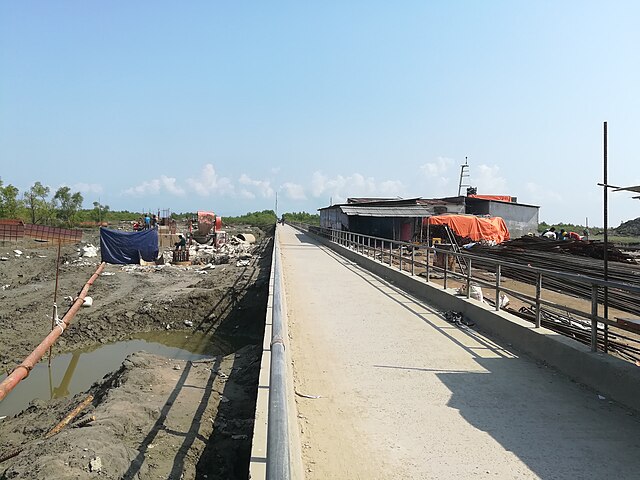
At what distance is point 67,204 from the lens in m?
79.1

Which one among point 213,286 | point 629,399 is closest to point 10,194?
point 213,286

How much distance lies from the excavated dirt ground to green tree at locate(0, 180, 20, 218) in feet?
158

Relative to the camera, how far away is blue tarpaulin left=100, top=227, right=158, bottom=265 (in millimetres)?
28938

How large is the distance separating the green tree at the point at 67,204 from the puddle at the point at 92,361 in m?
68.3

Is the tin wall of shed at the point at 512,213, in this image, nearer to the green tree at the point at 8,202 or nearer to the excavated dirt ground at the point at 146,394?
the excavated dirt ground at the point at 146,394

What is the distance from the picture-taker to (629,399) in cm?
527

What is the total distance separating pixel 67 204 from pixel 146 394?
8073cm

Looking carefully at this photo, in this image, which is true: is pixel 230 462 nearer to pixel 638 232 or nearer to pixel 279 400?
pixel 279 400

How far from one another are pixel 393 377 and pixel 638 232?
55982mm

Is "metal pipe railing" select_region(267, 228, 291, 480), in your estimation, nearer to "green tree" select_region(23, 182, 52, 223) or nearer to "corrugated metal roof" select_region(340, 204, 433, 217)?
"corrugated metal roof" select_region(340, 204, 433, 217)

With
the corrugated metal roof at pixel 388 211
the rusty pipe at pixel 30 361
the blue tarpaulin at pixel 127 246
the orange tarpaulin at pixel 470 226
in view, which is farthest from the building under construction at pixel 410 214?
the rusty pipe at pixel 30 361

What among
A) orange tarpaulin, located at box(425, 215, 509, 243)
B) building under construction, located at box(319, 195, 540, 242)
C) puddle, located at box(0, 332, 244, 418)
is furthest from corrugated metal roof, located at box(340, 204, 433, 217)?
puddle, located at box(0, 332, 244, 418)

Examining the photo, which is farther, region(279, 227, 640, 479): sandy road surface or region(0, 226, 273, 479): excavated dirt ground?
region(0, 226, 273, 479): excavated dirt ground

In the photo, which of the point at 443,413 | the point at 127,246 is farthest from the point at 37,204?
the point at 443,413
